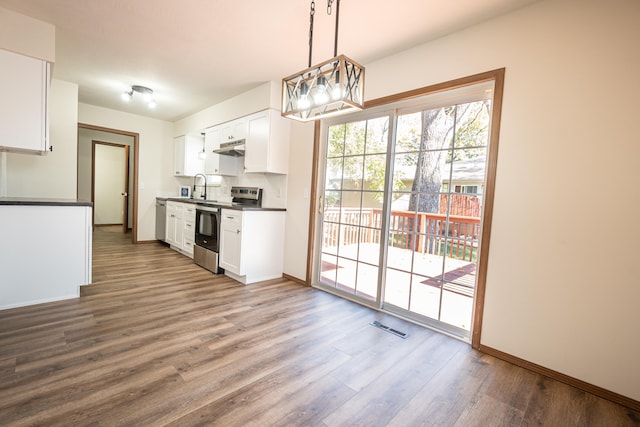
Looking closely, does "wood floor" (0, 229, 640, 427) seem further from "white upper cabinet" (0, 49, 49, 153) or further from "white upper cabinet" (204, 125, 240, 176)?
"white upper cabinet" (204, 125, 240, 176)

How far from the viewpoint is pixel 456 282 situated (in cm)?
252

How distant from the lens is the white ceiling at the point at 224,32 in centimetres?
219

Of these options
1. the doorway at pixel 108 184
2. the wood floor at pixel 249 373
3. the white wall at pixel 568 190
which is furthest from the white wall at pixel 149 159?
the white wall at pixel 568 190

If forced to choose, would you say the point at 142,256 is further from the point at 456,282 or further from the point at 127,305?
the point at 456,282

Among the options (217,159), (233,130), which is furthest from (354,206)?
(217,159)

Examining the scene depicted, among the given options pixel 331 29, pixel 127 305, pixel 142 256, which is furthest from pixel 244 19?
pixel 142 256

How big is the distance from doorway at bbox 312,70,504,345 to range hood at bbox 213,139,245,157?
1367mm

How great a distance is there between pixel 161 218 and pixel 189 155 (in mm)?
1346

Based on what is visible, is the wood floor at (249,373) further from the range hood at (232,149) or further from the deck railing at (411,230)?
the range hood at (232,149)

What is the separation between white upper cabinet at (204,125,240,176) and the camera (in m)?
4.66

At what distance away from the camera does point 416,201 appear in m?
2.71

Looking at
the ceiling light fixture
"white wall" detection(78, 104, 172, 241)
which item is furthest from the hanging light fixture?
"white wall" detection(78, 104, 172, 241)

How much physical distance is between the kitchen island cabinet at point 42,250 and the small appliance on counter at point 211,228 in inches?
52.9

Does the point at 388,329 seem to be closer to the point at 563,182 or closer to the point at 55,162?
the point at 563,182
